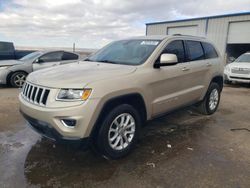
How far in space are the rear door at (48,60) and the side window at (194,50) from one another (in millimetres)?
5675

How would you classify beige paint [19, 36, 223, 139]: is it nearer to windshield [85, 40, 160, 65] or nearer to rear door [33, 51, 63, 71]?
windshield [85, 40, 160, 65]

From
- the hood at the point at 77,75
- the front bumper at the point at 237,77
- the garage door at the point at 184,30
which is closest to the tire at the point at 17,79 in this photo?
the hood at the point at 77,75

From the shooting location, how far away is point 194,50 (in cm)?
510

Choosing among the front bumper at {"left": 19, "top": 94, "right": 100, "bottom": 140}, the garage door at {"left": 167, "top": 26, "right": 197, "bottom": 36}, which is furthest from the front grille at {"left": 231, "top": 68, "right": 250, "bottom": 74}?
the front bumper at {"left": 19, "top": 94, "right": 100, "bottom": 140}

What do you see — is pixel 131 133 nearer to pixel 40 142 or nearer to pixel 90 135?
pixel 90 135

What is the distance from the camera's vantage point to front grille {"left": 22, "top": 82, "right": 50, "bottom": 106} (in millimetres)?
3141

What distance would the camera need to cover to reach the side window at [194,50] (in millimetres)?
4906

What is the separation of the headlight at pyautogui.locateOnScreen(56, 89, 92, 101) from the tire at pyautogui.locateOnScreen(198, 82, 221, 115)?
3.48 metres

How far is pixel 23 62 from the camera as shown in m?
9.22

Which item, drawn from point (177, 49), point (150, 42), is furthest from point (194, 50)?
point (150, 42)

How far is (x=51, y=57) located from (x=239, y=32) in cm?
1340

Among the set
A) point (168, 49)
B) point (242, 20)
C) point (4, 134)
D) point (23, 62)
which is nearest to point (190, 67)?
point (168, 49)

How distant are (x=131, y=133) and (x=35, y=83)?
61.0 inches

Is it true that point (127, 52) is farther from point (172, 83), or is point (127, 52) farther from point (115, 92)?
point (115, 92)
